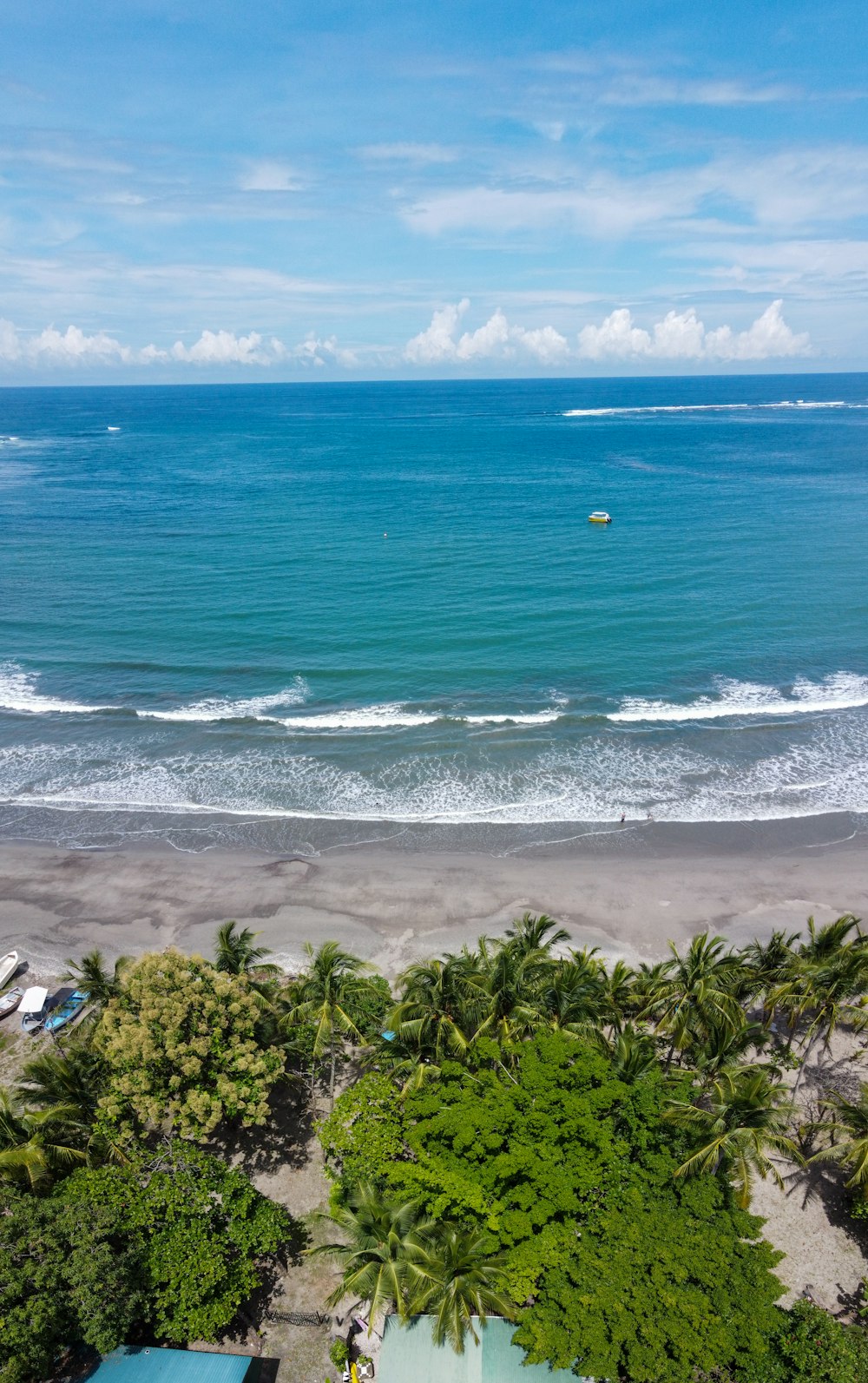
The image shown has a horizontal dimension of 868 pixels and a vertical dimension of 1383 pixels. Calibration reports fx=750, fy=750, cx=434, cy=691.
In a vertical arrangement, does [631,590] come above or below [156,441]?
below

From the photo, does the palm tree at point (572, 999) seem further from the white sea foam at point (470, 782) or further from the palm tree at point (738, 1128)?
the white sea foam at point (470, 782)

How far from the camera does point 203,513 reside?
112 m

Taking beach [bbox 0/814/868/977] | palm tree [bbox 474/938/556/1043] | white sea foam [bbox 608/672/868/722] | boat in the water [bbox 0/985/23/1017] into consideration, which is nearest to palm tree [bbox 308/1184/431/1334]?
palm tree [bbox 474/938/556/1043]

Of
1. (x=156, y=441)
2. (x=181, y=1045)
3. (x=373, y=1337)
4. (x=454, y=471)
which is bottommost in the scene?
(x=373, y=1337)

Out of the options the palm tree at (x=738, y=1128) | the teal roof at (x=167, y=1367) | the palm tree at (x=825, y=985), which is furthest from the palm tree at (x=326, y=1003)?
the palm tree at (x=825, y=985)

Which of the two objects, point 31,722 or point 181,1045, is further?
point 31,722

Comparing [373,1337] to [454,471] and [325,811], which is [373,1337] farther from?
[454,471]

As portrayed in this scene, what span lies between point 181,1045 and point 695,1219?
51.7ft

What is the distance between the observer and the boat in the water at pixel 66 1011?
31.9m

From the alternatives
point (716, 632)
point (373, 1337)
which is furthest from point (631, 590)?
point (373, 1337)

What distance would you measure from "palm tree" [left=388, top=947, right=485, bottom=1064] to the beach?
8962 mm

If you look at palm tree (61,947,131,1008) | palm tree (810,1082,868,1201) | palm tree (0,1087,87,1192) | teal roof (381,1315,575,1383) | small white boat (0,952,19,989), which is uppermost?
palm tree (61,947,131,1008)

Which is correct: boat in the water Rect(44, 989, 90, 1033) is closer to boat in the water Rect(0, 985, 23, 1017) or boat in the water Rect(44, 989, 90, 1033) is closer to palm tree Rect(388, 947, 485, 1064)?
boat in the water Rect(0, 985, 23, 1017)

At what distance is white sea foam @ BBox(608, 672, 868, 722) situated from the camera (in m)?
58.0
